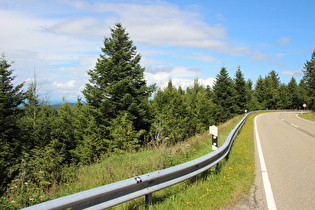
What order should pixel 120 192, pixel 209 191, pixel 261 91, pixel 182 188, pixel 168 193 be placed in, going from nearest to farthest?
1. pixel 120 192
2. pixel 168 193
3. pixel 209 191
4. pixel 182 188
5. pixel 261 91

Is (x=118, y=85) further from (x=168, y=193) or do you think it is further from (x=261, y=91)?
(x=261, y=91)

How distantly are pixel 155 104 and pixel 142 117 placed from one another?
9303 mm

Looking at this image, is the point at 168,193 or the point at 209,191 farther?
the point at 209,191

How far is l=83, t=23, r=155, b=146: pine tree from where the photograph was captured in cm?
2434

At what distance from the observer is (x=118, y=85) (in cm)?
2355

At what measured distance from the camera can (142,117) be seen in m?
26.6

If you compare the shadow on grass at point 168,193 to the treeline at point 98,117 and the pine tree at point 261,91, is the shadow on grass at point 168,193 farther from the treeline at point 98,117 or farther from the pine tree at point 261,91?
the pine tree at point 261,91

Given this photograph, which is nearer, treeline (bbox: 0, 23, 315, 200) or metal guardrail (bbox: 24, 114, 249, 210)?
metal guardrail (bbox: 24, 114, 249, 210)

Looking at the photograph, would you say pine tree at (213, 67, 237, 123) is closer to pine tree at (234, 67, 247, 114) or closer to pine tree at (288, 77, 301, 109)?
pine tree at (234, 67, 247, 114)

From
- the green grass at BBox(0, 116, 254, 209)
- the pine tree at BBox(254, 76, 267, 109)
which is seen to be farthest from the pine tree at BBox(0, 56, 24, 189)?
the pine tree at BBox(254, 76, 267, 109)

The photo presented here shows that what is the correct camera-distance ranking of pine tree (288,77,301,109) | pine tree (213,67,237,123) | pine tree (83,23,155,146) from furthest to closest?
1. pine tree (288,77,301,109)
2. pine tree (213,67,237,123)
3. pine tree (83,23,155,146)

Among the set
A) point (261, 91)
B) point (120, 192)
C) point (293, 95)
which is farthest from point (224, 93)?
point (120, 192)

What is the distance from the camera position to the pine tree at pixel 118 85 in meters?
24.3

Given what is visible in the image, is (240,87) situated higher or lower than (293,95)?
higher
